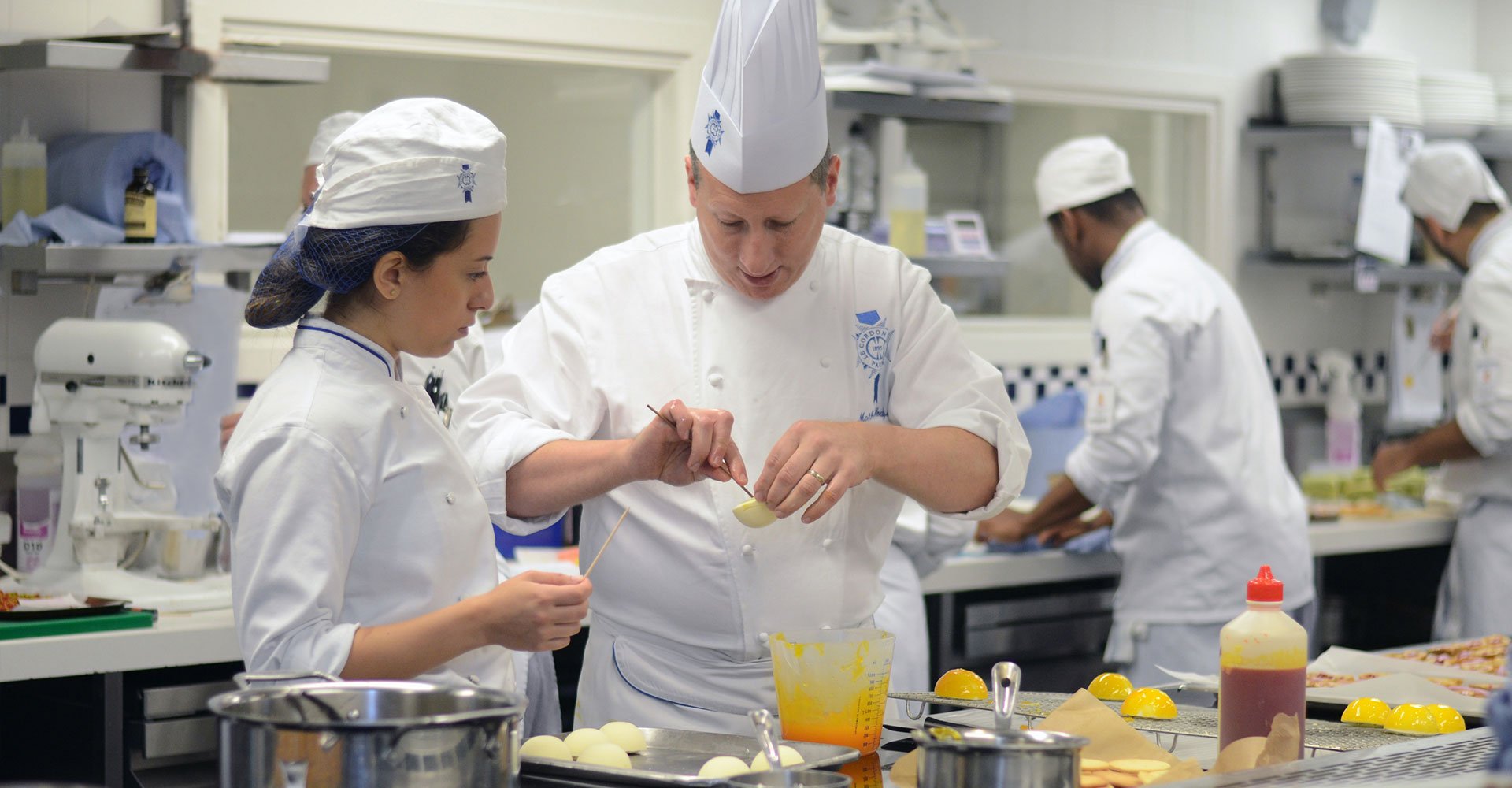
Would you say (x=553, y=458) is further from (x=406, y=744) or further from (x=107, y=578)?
(x=107, y=578)

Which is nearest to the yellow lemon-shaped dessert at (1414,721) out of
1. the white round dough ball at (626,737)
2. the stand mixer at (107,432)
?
the white round dough ball at (626,737)

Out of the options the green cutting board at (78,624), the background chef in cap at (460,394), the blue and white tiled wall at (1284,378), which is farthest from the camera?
the blue and white tiled wall at (1284,378)

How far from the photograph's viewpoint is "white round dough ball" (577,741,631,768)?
1.51 m

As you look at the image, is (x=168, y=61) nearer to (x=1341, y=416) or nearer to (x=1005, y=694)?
(x=1005, y=694)

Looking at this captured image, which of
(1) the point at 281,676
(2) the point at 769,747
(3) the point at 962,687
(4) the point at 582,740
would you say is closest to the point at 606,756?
(4) the point at 582,740

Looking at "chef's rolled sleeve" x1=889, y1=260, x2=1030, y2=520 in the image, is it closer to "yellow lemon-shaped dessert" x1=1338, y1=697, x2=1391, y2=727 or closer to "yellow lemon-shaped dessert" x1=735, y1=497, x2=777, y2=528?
"yellow lemon-shaped dessert" x1=735, y1=497, x2=777, y2=528

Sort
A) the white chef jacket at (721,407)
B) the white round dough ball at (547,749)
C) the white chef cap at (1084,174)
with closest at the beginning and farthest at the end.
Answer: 1. the white round dough ball at (547,749)
2. the white chef jacket at (721,407)
3. the white chef cap at (1084,174)

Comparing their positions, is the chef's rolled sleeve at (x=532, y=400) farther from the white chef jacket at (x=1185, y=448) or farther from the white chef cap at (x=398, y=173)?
the white chef jacket at (x=1185, y=448)

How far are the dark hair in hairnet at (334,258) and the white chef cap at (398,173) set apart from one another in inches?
0.7

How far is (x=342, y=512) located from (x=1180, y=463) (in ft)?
8.49

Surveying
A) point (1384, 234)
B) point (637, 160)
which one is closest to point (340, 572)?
point (637, 160)

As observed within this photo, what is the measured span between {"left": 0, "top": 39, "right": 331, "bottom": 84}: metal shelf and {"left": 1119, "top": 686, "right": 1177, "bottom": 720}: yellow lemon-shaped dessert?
2388mm

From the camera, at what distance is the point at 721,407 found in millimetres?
2174

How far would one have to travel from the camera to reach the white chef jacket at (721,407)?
2107 mm
